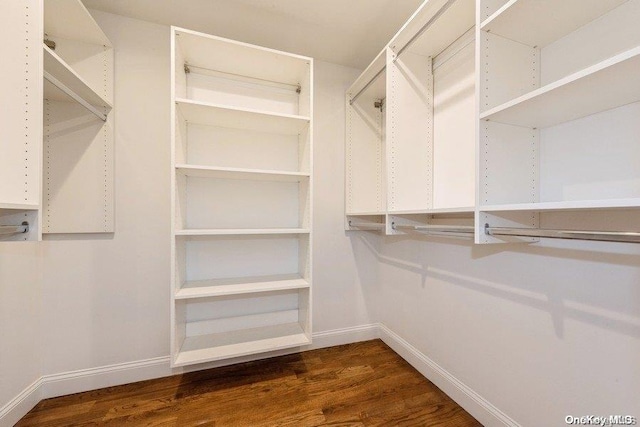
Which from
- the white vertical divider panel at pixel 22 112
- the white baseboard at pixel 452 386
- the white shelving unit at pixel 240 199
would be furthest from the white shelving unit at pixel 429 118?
the white vertical divider panel at pixel 22 112

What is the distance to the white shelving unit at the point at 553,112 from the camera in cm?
85

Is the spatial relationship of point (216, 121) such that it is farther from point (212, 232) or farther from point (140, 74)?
point (212, 232)

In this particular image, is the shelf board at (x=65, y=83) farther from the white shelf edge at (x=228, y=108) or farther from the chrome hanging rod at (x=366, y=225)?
the chrome hanging rod at (x=366, y=225)

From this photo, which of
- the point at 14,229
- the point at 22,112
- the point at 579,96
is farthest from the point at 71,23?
the point at 579,96

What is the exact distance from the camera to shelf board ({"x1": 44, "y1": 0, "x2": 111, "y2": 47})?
131 centimetres

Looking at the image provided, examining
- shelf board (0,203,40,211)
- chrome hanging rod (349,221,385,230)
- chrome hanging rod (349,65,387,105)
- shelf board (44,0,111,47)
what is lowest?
chrome hanging rod (349,221,385,230)

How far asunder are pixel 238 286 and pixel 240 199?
2.12 ft

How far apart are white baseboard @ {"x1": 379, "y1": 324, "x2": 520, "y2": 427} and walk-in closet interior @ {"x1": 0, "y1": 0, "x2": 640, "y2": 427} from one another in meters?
0.01

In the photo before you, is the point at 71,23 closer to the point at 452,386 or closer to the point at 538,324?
the point at 538,324

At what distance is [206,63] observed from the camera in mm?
1731

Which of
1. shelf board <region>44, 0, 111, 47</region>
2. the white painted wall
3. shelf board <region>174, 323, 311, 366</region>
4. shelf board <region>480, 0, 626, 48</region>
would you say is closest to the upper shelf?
shelf board <region>44, 0, 111, 47</region>

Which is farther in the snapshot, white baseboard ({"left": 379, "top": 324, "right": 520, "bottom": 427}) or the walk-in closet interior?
white baseboard ({"left": 379, "top": 324, "right": 520, "bottom": 427})

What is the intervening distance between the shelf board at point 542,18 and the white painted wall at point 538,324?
0.85 m

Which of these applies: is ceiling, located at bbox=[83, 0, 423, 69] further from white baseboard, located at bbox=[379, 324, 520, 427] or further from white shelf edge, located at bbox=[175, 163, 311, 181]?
white baseboard, located at bbox=[379, 324, 520, 427]
